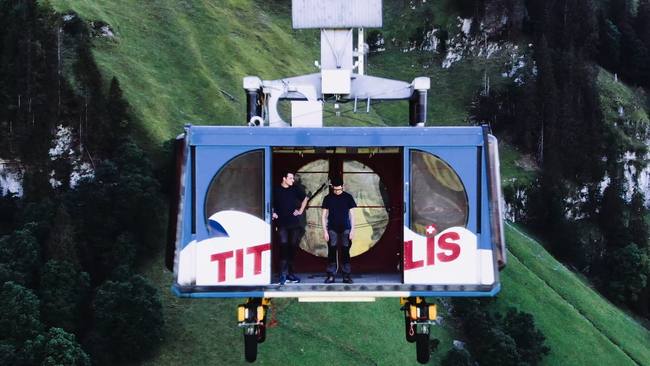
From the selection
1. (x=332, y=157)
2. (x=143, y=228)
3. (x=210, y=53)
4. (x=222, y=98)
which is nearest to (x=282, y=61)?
(x=210, y=53)

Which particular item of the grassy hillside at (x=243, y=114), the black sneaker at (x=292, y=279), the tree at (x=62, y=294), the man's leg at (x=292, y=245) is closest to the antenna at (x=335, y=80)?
the man's leg at (x=292, y=245)

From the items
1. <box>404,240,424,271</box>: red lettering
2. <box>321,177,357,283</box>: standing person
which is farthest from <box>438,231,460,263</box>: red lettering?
<box>321,177,357,283</box>: standing person

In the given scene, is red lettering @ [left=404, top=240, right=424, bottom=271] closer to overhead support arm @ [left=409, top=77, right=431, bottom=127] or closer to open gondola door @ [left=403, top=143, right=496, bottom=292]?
open gondola door @ [left=403, top=143, right=496, bottom=292]

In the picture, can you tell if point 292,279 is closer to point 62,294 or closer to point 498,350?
point 62,294

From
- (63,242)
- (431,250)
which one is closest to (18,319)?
(63,242)

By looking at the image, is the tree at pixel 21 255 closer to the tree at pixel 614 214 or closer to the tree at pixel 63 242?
the tree at pixel 63 242
